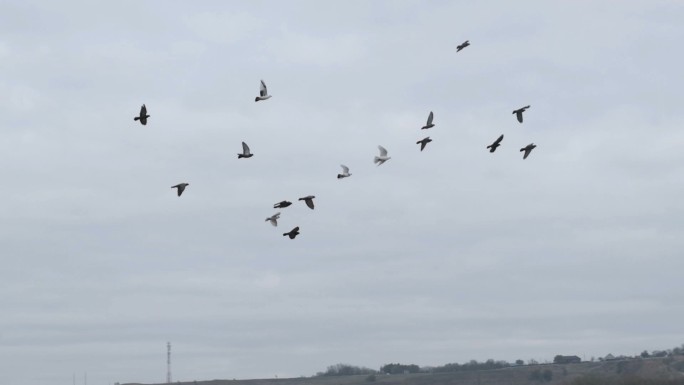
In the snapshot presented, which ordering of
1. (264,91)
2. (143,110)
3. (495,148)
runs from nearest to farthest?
(143,110) → (264,91) → (495,148)

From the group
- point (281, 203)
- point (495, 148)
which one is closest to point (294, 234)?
point (281, 203)

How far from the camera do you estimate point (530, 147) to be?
10519 centimetres

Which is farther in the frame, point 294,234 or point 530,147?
point 530,147

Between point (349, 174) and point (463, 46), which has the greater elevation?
point (463, 46)

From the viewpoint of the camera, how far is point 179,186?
9650 cm

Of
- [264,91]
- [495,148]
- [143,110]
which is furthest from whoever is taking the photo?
[495,148]

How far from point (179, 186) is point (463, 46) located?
70.0ft

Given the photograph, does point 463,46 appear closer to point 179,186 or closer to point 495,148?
point 495,148

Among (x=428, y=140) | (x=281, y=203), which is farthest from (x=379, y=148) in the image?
(x=281, y=203)

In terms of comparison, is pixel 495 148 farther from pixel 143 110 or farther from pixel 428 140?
pixel 143 110

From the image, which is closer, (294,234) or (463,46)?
(294,234)

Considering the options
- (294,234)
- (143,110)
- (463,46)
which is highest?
(463,46)

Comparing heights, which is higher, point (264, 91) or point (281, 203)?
point (264, 91)

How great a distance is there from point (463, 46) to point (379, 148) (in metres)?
9.13
